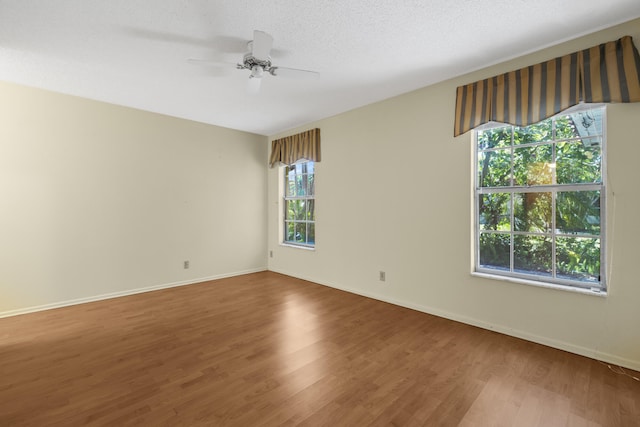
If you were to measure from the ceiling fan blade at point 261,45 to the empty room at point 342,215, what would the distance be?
0.12ft

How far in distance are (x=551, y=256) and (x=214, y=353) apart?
9.96ft

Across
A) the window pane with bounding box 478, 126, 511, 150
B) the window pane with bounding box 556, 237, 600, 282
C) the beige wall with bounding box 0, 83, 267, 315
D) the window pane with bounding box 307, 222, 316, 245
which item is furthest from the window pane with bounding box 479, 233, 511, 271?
the beige wall with bounding box 0, 83, 267, 315

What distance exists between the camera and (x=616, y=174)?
85.7 inches

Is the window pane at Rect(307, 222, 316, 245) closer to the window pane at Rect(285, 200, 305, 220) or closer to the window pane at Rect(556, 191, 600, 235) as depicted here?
the window pane at Rect(285, 200, 305, 220)

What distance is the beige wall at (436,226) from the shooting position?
2.15 meters

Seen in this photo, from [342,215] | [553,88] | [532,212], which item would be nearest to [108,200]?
[342,215]

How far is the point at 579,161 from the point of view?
2.40 m

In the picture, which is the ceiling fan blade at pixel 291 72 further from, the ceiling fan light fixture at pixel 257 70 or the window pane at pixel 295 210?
the window pane at pixel 295 210

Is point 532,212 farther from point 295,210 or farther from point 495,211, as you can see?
point 295,210

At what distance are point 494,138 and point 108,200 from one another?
186 inches

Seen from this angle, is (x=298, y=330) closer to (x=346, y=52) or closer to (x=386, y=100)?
(x=346, y=52)

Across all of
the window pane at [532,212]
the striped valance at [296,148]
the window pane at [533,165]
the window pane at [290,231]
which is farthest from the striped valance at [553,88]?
the window pane at [290,231]

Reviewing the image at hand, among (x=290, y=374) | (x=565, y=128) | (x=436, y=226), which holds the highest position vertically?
(x=565, y=128)

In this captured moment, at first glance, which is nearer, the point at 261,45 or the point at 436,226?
the point at 261,45
